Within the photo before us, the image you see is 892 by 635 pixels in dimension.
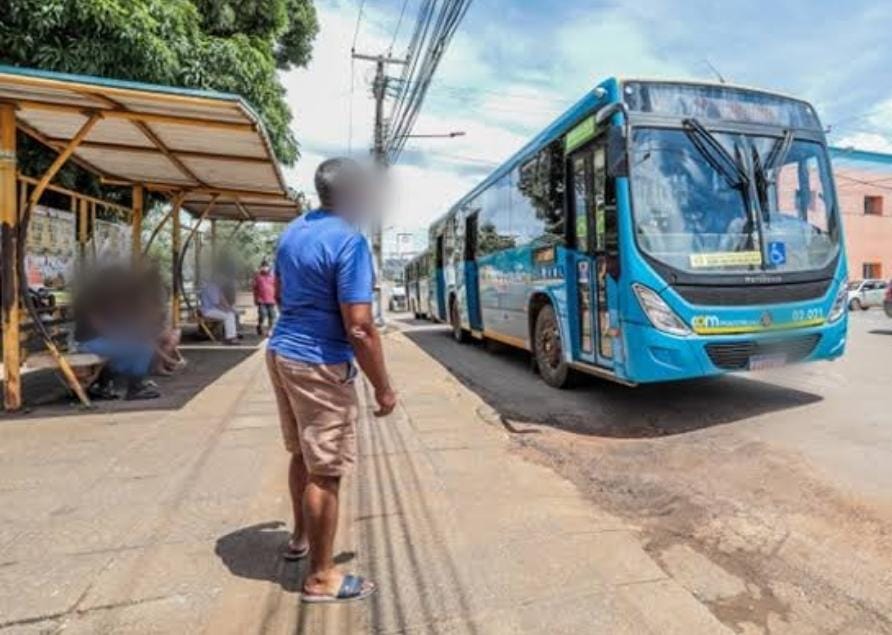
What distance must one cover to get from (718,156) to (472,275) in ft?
22.0

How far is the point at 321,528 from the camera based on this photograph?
2721mm

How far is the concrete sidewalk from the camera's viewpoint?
2.63 meters

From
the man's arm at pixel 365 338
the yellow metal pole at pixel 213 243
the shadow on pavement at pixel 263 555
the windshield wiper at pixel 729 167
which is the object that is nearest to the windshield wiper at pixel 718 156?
the windshield wiper at pixel 729 167

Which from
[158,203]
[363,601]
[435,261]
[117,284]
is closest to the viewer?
[363,601]

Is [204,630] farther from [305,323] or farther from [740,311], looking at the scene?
[740,311]

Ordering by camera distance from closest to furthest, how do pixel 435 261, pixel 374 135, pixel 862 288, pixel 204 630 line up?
pixel 204 630, pixel 435 261, pixel 374 135, pixel 862 288

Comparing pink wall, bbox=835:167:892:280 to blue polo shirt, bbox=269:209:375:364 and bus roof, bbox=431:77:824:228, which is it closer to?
bus roof, bbox=431:77:824:228

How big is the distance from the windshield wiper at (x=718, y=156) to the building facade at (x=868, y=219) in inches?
1427

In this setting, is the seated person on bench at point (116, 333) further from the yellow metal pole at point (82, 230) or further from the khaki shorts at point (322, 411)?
the khaki shorts at point (322, 411)

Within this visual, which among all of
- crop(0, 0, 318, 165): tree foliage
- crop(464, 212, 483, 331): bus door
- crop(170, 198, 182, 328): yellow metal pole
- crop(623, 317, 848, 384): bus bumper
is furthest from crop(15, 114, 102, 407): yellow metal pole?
crop(464, 212, 483, 331): bus door

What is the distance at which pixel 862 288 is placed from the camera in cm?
2720

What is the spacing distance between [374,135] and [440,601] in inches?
679

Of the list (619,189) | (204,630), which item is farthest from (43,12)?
(204,630)

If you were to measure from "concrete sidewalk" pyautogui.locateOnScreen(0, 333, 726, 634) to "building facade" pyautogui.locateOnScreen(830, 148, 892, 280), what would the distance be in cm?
3848
